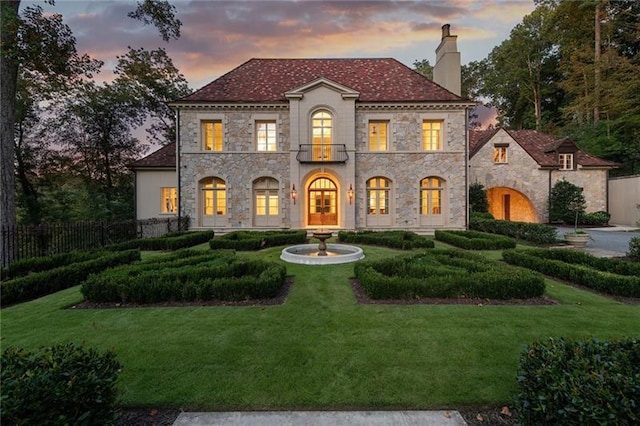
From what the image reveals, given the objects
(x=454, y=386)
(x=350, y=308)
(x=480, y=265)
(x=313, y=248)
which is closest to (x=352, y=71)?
(x=313, y=248)

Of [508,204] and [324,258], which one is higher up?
[508,204]

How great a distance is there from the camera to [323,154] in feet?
58.3

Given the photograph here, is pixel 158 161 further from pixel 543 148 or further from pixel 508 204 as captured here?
pixel 543 148

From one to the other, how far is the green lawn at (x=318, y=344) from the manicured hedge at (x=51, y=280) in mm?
579

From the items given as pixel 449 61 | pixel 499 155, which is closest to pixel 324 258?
pixel 449 61

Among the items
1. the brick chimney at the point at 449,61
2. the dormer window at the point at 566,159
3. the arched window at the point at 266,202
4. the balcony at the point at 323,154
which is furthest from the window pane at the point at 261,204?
the dormer window at the point at 566,159

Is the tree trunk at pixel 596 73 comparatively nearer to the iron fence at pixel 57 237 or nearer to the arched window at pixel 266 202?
the arched window at pixel 266 202

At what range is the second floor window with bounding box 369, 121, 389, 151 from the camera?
59.8ft

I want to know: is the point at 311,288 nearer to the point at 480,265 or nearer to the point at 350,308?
the point at 350,308

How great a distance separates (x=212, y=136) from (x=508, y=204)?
2483 cm

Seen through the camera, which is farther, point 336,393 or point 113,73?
point 113,73

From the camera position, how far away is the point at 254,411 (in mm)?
2996

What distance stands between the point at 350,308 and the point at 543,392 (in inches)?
142

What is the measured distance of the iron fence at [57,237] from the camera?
29.6 feet
